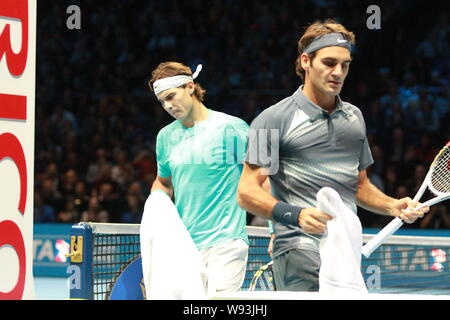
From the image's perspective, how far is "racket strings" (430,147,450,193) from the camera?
14.3ft

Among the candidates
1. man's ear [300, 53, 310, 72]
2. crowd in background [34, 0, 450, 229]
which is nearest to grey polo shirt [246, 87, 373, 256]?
man's ear [300, 53, 310, 72]

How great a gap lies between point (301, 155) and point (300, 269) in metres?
0.42

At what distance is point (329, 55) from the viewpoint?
10.9 feet

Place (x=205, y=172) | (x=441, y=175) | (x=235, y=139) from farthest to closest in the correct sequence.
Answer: (x=235, y=139) → (x=205, y=172) → (x=441, y=175)

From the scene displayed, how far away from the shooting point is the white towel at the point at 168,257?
309 centimetres

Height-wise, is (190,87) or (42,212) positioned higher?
(190,87)

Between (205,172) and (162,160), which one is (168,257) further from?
(162,160)

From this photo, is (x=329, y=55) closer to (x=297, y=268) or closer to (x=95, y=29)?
(x=297, y=268)

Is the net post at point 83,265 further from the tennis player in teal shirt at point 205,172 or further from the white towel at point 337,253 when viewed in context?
the white towel at point 337,253

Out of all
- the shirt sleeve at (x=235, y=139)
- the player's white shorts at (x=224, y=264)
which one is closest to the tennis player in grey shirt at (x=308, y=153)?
the player's white shorts at (x=224, y=264)

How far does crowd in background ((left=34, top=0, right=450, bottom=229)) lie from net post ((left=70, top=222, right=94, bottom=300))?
611 cm

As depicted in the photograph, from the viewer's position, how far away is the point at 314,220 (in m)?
2.96

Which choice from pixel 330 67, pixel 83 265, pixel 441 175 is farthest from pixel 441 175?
pixel 83 265
